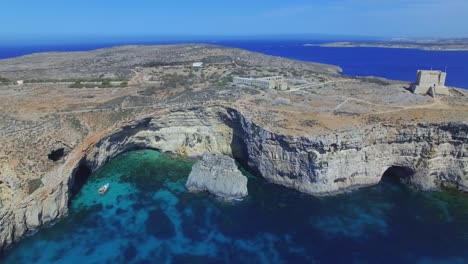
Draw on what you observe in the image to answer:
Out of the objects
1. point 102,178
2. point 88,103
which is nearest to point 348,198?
point 102,178

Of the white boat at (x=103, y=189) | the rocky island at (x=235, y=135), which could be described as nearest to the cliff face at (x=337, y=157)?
the rocky island at (x=235, y=135)

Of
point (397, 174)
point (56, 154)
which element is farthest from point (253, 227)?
point (56, 154)

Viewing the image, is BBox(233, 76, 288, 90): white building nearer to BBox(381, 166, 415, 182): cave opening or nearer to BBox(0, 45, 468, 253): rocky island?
BBox(0, 45, 468, 253): rocky island

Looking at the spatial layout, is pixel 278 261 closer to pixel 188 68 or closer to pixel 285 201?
pixel 285 201

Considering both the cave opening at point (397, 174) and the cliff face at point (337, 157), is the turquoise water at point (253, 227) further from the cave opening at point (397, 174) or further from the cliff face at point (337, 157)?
the cliff face at point (337, 157)

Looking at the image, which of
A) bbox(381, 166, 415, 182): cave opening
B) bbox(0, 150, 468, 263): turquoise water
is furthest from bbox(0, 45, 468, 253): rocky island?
bbox(0, 150, 468, 263): turquoise water

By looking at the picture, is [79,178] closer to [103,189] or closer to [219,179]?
[103,189]
